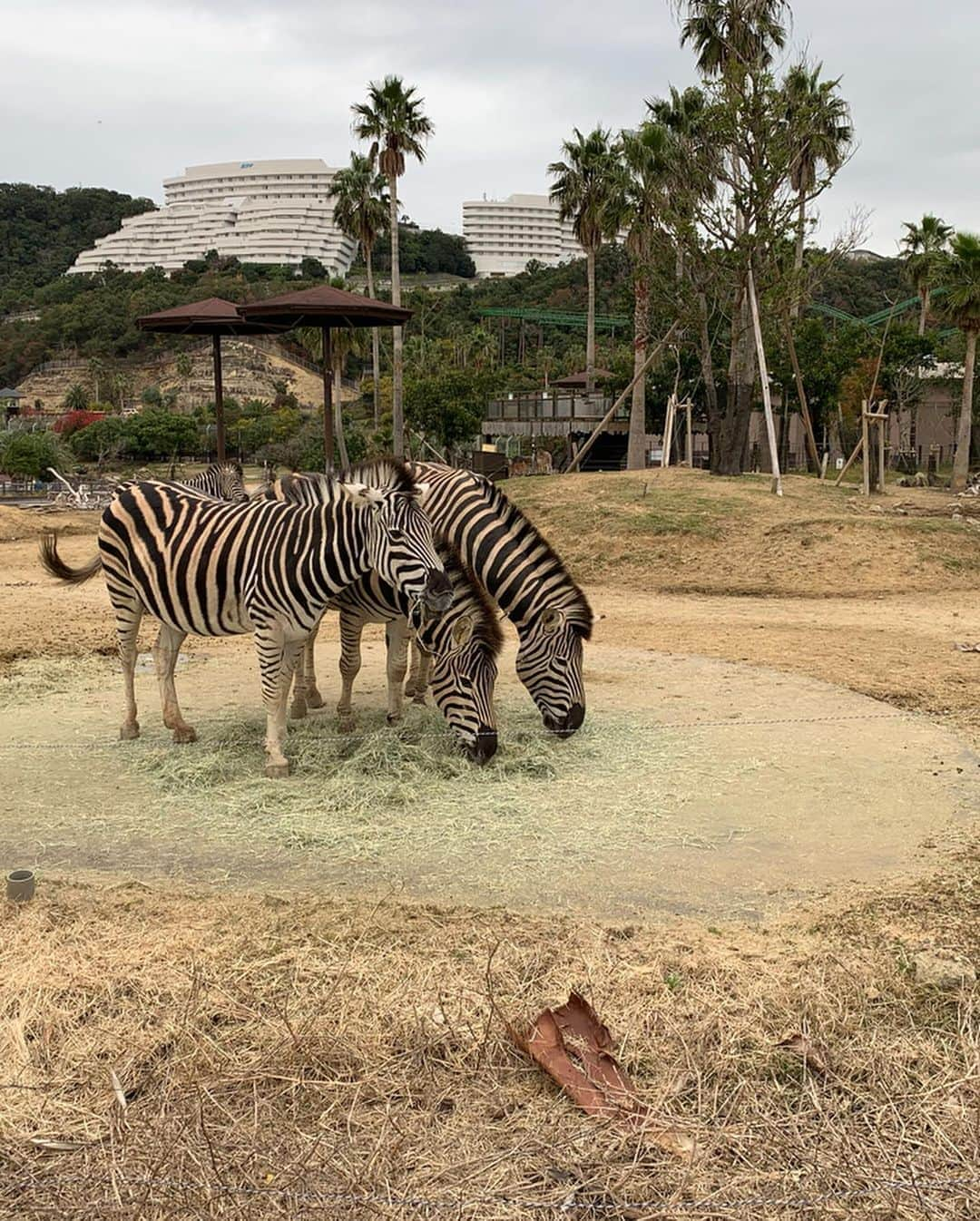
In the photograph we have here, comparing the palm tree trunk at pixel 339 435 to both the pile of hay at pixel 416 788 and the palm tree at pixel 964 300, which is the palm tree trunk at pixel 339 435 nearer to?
the pile of hay at pixel 416 788

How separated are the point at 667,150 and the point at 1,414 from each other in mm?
63712

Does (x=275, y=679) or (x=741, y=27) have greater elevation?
(x=741, y=27)

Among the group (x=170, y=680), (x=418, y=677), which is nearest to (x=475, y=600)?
(x=418, y=677)

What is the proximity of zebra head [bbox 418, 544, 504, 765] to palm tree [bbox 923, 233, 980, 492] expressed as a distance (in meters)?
27.2

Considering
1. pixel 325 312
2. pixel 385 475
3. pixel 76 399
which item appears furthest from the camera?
pixel 76 399

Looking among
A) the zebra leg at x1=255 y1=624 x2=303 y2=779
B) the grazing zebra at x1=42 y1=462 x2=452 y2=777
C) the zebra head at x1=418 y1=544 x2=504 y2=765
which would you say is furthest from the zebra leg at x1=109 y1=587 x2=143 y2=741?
the zebra head at x1=418 y1=544 x2=504 y2=765

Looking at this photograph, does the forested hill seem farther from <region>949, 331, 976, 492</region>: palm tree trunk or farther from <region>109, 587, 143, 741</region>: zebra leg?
<region>109, 587, 143, 741</region>: zebra leg

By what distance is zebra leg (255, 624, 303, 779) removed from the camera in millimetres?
6250

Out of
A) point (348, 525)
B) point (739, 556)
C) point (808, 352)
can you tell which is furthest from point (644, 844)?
point (808, 352)

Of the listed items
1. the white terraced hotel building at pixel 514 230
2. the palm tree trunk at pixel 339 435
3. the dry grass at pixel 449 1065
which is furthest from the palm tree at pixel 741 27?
the white terraced hotel building at pixel 514 230

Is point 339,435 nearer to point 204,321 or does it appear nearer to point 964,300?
point 204,321

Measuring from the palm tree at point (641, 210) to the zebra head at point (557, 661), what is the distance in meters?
21.1

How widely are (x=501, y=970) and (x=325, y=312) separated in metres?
10.0

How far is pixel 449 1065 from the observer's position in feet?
10.9
